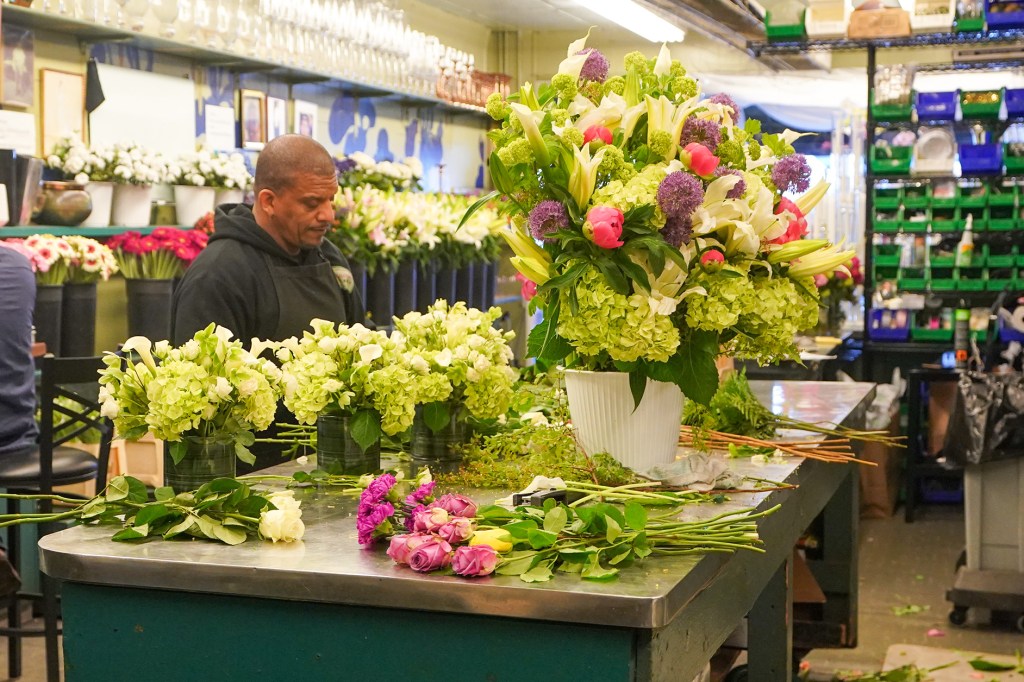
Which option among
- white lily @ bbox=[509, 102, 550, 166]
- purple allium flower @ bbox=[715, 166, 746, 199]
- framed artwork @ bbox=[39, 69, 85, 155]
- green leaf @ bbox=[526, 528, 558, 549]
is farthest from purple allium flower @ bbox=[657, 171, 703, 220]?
framed artwork @ bbox=[39, 69, 85, 155]

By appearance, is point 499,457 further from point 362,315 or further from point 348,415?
point 362,315

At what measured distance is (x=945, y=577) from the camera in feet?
19.9

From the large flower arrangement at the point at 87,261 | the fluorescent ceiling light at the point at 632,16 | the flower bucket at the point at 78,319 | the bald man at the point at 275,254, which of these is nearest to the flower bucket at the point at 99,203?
→ the large flower arrangement at the point at 87,261

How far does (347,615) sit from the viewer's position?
1824 millimetres

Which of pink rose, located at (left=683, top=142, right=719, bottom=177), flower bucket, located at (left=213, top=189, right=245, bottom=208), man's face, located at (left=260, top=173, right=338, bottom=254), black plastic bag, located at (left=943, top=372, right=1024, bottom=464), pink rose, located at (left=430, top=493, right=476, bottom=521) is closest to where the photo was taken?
pink rose, located at (left=430, top=493, right=476, bottom=521)

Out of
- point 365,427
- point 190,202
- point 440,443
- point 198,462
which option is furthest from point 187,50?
point 198,462

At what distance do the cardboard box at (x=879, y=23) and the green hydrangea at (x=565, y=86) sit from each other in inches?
231

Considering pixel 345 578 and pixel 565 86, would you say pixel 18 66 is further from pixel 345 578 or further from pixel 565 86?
pixel 345 578

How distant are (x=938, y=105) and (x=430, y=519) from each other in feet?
21.7

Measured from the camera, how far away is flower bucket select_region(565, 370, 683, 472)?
2420 mm

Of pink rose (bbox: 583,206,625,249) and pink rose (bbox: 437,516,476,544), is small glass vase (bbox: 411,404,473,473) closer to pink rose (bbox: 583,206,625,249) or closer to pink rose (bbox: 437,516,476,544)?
pink rose (bbox: 583,206,625,249)

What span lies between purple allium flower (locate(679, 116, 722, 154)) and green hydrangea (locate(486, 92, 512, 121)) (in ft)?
1.10

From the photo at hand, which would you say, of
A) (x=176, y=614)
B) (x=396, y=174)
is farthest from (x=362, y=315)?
(x=396, y=174)

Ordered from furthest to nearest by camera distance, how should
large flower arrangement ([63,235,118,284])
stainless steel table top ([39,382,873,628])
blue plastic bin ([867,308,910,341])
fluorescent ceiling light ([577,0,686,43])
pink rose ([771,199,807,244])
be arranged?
1. blue plastic bin ([867,308,910,341])
2. fluorescent ceiling light ([577,0,686,43])
3. large flower arrangement ([63,235,118,284])
4. pink rose ([771,199,807,244])
5. stainless steel table top ([39,382,873,628])
